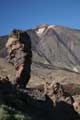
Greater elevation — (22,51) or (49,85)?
(22,51)

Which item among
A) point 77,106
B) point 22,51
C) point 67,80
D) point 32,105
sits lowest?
point 67,80

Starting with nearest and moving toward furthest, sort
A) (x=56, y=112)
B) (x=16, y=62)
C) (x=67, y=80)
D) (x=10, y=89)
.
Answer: (x=10, y=89), (x=56, y=112), (x=16, y=62), (x=67, y=80)

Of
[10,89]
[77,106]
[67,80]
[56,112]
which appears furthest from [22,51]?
[67,80]

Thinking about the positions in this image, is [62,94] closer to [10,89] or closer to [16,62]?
[16,62]

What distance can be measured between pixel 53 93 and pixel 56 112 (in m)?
6.16

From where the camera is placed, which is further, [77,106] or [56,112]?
[77,106]

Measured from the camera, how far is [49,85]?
116 ft

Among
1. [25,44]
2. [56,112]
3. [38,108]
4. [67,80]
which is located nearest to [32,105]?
[38,108]

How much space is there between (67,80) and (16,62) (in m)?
80.9

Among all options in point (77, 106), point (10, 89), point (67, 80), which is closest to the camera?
point (10, 89)

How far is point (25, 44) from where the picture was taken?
116 feet

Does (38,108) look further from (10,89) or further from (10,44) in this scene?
(10,44)

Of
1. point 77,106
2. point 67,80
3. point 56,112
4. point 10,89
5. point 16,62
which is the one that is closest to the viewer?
point 10,89

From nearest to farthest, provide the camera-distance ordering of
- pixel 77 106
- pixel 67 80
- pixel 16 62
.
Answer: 1. pixel 77 106
2. pixel 16 62
3. pixel 67 80
